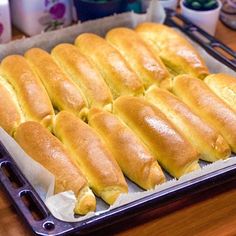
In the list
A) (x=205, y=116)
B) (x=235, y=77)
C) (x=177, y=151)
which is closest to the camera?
(x=177, y=151)

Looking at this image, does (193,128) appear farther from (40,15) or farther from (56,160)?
(40,15)

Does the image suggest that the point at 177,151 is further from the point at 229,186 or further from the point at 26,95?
the point at 26,95

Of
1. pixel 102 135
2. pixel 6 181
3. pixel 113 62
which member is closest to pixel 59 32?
pixel 113 62

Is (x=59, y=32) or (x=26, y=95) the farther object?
(x=59, y=32)

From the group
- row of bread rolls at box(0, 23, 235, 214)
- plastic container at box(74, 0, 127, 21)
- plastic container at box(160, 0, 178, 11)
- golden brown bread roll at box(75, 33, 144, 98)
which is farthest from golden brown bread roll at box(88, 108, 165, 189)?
plastic container at box(160, 0, 178, 11)

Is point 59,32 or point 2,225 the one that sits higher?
point 59,32

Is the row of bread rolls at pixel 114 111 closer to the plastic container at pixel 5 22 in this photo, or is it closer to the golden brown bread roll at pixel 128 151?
the golden brown bread roll at pixel 128 151
